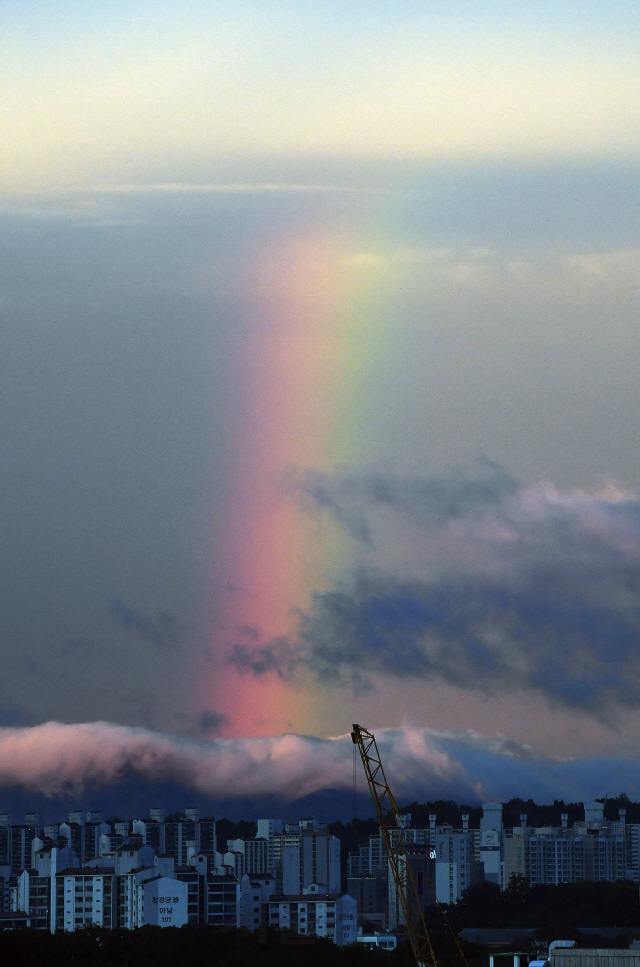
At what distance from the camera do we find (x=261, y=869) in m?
128

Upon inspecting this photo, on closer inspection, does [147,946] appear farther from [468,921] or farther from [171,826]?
[171,826]

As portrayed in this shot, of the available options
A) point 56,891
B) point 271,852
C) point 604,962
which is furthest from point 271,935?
point 271,852

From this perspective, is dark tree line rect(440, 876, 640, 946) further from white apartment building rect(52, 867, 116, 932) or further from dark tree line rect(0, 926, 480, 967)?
dark tree line rect(0, 926, 480, 967)

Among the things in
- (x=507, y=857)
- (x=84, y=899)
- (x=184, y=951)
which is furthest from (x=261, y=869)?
(x=184, y=951)

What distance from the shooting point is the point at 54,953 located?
61.7m

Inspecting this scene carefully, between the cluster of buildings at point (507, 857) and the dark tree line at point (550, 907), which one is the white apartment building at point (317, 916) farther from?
the cluster of buildings at point (507, 857)

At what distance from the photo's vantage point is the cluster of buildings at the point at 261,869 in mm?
85500

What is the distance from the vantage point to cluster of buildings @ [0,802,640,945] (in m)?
85.5

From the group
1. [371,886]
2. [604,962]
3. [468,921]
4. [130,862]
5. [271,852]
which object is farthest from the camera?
[271,852]

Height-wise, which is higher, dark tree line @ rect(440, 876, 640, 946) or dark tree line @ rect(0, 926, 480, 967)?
dark tree line @ rect(0, 926, 480, 967)

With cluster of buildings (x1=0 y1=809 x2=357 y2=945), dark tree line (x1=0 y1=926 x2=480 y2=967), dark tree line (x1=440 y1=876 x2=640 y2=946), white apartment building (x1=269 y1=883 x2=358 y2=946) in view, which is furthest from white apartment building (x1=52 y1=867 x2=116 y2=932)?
dark tree line (x1=440 y1=876 x2=640 y2=946)

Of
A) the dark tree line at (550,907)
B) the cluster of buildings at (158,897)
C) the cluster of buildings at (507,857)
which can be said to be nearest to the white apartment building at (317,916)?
the cluster of buildings at (158,897)

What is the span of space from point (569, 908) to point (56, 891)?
109 ft

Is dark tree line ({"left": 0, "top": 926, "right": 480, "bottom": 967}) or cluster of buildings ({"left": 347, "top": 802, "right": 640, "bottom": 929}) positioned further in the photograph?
cluster of buildings ({"left": 347, "top": 802, "right": 640, "bottom": 929})
